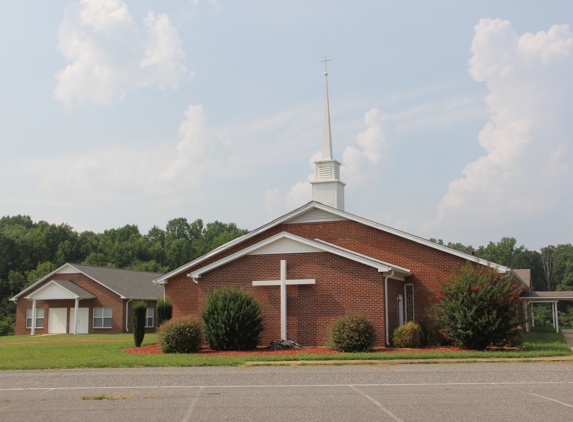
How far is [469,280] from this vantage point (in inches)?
837

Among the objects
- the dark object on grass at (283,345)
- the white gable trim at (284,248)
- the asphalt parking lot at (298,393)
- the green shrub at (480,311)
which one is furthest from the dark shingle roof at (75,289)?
the green shrub at (480,311)

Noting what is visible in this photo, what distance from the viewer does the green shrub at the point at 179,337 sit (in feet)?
69.1

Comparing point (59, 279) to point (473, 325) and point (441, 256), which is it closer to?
point (441, 256)

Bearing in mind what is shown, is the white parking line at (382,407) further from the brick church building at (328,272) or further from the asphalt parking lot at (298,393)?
the brick church building at (328,272)

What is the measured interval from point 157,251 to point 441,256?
79777 mm

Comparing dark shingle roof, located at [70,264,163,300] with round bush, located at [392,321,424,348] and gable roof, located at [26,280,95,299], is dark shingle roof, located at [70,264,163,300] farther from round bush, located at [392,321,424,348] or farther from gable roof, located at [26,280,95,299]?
round bush, located at [392,321,424,348]

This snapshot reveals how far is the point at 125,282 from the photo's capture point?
4781 cm

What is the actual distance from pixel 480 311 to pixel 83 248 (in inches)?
3151

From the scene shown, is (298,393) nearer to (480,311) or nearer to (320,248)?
(480,311)

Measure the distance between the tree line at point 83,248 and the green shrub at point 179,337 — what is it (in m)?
36.5

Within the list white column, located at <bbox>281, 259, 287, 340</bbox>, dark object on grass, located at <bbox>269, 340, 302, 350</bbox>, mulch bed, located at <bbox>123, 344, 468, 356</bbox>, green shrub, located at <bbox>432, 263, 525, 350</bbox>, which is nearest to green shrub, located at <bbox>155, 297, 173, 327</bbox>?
mulch bed, located at <bbox>123, 344, 468, 356</bbox>

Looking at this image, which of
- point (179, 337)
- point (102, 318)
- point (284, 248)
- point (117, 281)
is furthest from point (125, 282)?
point (179, 337)

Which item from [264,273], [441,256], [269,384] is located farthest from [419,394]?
[441,256]

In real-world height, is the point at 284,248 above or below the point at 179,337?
above
